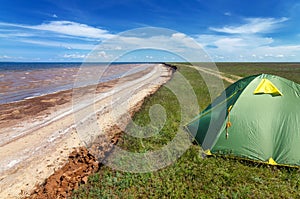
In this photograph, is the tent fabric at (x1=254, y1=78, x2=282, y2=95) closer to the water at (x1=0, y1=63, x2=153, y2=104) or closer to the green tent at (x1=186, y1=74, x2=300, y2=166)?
the green tent at (x1=186, y1=74, x2=300, y2=166)

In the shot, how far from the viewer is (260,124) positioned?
21.3ft

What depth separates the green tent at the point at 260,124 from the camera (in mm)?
6215

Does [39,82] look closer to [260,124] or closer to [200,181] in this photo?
[200,181]

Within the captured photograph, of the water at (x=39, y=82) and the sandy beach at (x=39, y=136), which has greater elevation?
the sandy beach at (x=39, y=136)

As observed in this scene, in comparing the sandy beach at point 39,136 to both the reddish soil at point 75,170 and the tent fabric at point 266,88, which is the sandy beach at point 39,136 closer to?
the reddish soil at point 75,170

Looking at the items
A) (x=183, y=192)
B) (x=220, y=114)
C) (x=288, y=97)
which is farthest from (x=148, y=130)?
(x=288, y=97)

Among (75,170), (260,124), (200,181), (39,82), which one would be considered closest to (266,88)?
(260,124)

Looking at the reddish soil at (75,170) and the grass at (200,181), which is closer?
the grass at (200,181)

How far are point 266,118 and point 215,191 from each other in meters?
2.87

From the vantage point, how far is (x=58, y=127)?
429 inches

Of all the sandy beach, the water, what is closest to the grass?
the sandy beach

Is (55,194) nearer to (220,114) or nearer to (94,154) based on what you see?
(94,154)

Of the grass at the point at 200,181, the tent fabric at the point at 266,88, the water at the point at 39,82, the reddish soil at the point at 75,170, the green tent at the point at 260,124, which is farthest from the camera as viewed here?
the water at the point at 39,82

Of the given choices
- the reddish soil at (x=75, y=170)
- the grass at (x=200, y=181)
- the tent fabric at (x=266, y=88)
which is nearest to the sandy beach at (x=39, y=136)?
the reddish soil at (x=75, y=170)
